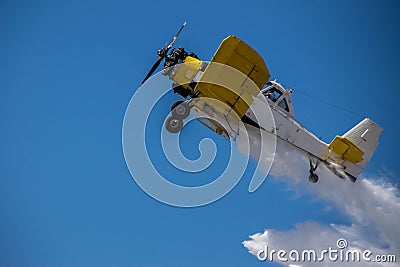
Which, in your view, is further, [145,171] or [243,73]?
[145,171]

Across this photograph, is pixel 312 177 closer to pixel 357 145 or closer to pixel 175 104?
pixel 357 145

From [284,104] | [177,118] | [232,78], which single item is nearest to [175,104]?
[177,118]

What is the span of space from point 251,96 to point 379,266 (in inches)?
320

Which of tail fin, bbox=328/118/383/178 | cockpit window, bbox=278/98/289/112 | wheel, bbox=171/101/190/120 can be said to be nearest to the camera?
wheel, bbox=171/101/190/120

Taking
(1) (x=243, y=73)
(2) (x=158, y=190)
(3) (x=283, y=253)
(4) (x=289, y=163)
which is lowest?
(3) (x=283, y=253)

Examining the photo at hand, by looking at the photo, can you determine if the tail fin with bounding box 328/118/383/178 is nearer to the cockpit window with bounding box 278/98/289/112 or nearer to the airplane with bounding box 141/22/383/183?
the airplane with bounding box 141/22/383/183

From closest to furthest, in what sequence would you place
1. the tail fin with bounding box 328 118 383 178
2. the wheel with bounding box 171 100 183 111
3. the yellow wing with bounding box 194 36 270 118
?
the yellow wing with bounding box 194 36 270 118 < the wheel with bounding box 171 100 183 111 < the tail fin with bounding box 328 118 383 178

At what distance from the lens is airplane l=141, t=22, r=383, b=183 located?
1934 cm

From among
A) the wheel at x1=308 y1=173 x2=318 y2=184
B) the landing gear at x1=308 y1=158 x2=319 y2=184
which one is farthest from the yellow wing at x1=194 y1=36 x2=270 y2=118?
the wheel at x1=308 y1=173 x2=318 y2=184

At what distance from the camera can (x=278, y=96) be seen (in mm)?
20734

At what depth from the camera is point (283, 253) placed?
20.6 meters

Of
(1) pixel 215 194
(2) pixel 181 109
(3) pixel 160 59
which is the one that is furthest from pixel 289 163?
(3) pixel 160 59

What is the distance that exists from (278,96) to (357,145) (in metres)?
3.77

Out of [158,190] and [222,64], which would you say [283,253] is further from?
[222,64]
